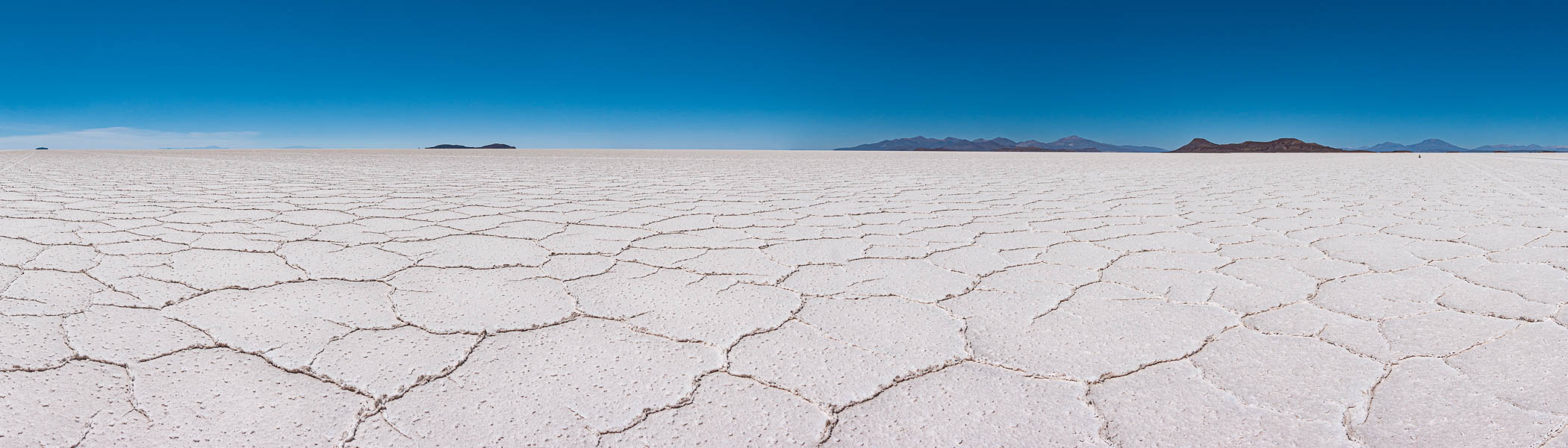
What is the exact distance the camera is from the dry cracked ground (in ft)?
2.84

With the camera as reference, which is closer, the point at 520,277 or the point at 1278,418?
the point at 1278,418

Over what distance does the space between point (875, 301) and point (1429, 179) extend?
Answer: 6339 millimetres

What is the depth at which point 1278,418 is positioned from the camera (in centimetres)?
89

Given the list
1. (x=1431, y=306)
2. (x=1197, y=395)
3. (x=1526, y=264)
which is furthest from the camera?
(x=1526, y=264)

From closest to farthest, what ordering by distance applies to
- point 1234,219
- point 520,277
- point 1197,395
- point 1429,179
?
1. point 1197,395
2. point 520,277
3. point 1234,219
4. point 1429,179

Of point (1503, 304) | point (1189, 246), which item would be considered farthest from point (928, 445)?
point (1189, 246)

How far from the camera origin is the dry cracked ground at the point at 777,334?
87 centimetres

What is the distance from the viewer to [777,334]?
1.21 m

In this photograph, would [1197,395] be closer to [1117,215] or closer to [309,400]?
[309,400]

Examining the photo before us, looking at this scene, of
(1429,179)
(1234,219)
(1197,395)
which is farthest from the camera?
(1429,179)

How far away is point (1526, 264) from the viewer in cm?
177

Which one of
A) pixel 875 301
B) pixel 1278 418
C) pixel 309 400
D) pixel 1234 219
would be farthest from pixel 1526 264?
pixel 309 400

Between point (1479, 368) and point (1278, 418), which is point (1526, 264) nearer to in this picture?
point (1479, 368)

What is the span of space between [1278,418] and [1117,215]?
218cm
